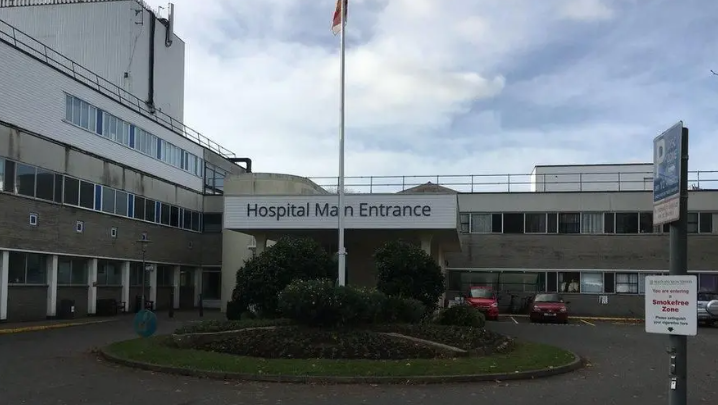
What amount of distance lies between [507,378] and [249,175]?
30.8 meters

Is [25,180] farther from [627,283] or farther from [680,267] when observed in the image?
[627,283]

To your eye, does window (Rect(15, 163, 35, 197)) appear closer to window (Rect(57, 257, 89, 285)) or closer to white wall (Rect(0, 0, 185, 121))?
window (Rect(57, 257, 89, 285))

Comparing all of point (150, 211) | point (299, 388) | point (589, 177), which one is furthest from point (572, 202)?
point (299, 388)

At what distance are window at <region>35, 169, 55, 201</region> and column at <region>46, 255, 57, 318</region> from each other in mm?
2789

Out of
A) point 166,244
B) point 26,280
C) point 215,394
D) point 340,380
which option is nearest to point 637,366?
point 340,380

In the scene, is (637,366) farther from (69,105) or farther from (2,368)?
(69,105)

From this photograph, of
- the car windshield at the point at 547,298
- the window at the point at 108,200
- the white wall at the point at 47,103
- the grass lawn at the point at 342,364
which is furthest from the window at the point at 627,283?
the white wall at the point at 47,103

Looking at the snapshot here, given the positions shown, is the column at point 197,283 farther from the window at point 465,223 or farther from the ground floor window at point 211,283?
the window at point 465,223

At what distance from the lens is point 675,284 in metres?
5.64

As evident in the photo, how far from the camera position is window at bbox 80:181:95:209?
33.0 m

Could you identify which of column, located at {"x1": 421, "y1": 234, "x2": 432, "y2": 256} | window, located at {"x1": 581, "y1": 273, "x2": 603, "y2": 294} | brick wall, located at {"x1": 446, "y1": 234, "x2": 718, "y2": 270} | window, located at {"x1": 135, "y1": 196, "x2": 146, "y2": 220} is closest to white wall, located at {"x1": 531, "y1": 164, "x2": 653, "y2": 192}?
brick wall, located at {"x1": 446, "y1": 234, "x2": 718, "y2": 270}

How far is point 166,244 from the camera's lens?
42219mm

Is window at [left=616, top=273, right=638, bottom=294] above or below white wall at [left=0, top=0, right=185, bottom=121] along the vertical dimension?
below

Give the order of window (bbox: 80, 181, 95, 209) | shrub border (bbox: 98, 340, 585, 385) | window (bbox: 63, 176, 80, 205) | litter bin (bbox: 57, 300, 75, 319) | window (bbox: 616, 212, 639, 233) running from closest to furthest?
shrub border (bbox: 98, 340, 585, 385)
litter bin (bbox: 57, 300, 75, 319)
window (bbox: 63, 176, 80, 205)
window (bbox: 80, 181, 95, 209)
window (bbox: 616, 212, 639, 233)
